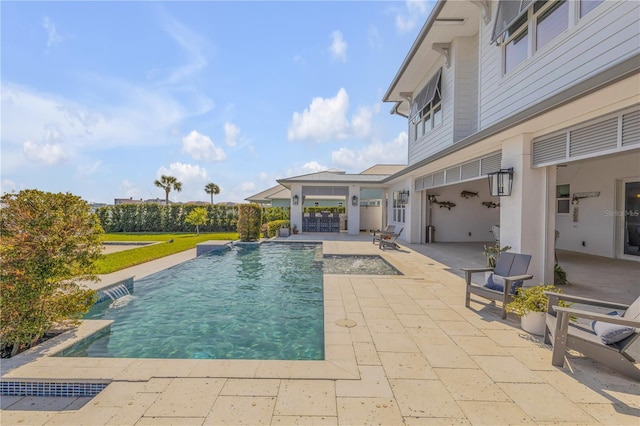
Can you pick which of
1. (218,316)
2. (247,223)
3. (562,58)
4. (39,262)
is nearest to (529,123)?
(562,58)

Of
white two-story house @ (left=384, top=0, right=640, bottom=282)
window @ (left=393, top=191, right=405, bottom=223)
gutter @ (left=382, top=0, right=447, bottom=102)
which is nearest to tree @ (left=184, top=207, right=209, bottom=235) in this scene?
window @ (left=393, top=191, right=405, bottom=223)

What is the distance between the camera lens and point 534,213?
6277 millimetres

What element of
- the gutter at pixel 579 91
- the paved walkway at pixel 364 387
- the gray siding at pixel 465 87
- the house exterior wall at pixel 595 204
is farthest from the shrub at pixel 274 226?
the house exterior wall at pixel 595 204

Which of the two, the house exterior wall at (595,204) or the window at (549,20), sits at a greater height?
the window at (549,20)

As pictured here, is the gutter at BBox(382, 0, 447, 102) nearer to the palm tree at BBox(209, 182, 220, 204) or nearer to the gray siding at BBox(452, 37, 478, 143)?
the gray siding at BBox(452, 37, 478, 143)

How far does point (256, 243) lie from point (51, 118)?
8931 millimetres

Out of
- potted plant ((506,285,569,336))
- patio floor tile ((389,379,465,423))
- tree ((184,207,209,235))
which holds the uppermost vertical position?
tree ((184,207,209,235))

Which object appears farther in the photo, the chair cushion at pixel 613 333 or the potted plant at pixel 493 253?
the potted plant at pixel 493 253

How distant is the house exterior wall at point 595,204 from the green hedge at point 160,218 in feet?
70.0

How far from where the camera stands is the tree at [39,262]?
3.53m

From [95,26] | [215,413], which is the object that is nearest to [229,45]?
[95,26]

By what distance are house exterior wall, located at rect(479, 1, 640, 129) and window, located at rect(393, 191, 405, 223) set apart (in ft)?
26.0

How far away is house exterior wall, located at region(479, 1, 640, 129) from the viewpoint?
15.7 ft

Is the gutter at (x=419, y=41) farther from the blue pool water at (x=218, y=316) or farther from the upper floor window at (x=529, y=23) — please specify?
the blue pool water at (x=218, y=316)
